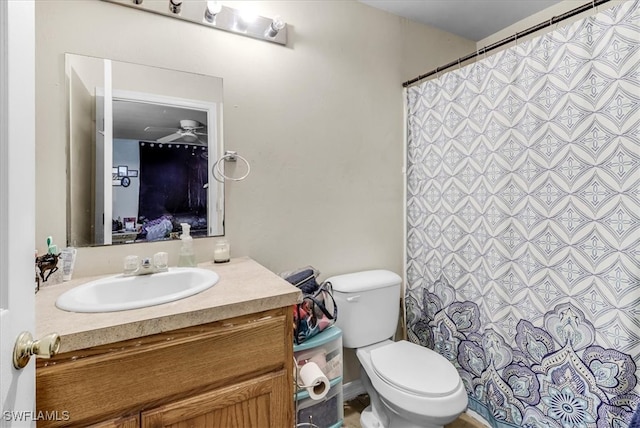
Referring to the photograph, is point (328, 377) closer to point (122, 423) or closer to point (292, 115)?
point (122, 423)

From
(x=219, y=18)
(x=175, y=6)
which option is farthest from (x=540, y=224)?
(x=175, y=6)

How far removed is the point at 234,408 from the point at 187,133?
3.77 feet

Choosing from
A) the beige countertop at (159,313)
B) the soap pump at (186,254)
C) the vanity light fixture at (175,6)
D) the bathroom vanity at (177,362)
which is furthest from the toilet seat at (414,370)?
the vanity light fixture at (175,6)

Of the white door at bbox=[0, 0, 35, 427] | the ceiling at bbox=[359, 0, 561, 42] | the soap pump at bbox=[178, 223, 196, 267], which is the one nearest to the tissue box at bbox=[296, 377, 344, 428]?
the soap pump at bbox=[178, 223, 196, 267]

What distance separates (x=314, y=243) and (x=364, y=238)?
0.36m

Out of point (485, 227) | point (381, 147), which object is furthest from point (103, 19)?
point (485, 227)

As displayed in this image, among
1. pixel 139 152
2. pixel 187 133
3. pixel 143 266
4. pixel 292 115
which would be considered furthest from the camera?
pixel 292 115

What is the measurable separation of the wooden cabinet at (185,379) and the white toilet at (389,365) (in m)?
0.58

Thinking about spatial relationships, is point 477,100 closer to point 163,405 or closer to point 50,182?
point 163,405

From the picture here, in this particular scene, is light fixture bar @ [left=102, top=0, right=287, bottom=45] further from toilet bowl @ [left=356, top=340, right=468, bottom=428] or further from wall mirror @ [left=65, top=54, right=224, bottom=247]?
toilet bowl @ [left=356, top=340, right=468, bottom=428]

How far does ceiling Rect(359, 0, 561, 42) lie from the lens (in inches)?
75.5

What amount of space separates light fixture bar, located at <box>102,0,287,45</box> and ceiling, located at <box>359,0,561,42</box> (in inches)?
27.5

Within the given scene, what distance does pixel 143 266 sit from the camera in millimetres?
1230

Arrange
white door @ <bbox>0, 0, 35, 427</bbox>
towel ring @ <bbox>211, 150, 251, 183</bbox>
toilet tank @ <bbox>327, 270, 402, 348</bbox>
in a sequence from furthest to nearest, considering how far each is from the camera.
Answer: toilet tank @ <bbox>327, 270, 402, 348</bbox>, towel ring @ <bbox>211, 150, 251, 183</bbox>, white door @ <bbox>0, 0, 35, 427</bbox>
